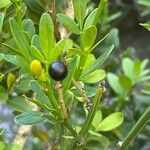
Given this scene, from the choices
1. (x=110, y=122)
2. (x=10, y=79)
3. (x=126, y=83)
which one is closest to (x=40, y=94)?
(x=10, y=79)

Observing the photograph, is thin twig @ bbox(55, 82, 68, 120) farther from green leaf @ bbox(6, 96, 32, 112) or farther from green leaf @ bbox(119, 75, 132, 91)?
green leaf @ bbox(119, 75, 132, 91)

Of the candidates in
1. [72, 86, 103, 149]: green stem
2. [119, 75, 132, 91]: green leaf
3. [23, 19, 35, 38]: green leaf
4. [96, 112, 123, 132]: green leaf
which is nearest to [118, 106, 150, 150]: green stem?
[72, 86, 103, 149]: green stem

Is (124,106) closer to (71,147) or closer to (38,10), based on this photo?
(38,10)

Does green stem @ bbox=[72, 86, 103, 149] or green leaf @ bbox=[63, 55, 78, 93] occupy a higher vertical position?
green leaf @ bbox=[63, 55, 78, 93]

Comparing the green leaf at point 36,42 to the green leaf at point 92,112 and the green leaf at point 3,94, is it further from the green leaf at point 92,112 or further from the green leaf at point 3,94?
the green leaf at point 3,94

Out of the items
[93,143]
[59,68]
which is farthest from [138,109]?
[59,68]
